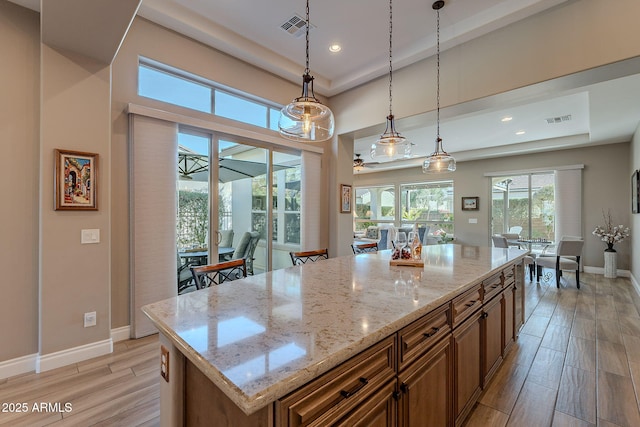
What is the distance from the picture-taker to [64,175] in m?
2.43

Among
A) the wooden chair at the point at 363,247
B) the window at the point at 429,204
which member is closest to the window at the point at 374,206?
the window at the point at 429,204

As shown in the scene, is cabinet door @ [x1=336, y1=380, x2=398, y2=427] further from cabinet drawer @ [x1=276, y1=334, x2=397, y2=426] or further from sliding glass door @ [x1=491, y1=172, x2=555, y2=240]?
sliding glass door @ [x1=491, y1=172, x2=555, y2=240]

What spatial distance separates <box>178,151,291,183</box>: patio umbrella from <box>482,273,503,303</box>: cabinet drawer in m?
3.14

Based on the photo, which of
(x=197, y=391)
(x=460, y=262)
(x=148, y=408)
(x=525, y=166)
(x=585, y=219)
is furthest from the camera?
(x=525, y=166)

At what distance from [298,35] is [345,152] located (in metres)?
2.04

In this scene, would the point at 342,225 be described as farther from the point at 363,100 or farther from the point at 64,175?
the point at 64,175

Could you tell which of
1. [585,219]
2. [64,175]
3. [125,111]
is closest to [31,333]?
[64,175]

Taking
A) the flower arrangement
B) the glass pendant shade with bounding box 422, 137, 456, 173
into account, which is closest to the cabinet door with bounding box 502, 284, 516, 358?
the glass pendant shade with bounding box 422, 137, 456, 173

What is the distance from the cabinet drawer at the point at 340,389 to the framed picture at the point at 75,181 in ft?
9.06

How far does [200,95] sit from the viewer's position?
3531 millimetres

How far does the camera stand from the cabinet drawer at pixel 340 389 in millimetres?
775

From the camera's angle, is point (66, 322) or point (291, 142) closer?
point (66, 322)

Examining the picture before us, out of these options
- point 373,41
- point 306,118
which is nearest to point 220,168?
point 306,118

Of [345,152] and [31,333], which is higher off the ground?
[345,152]
